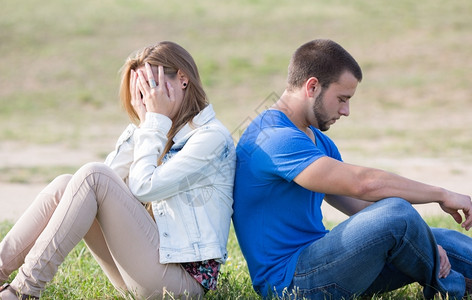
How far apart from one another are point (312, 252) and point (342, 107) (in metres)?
0.76

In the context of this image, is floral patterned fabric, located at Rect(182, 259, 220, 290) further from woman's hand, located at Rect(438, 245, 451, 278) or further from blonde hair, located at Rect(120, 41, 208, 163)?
woman's hand, located at Rect(438, 245, 451, 278)

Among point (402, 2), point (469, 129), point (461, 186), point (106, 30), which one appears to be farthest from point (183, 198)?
point (402, 2)

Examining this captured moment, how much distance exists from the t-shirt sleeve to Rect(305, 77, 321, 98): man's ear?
10.1 inches

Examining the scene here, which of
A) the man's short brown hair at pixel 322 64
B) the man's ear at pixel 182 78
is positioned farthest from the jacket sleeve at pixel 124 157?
the man's short brown hair at pixel 322 64

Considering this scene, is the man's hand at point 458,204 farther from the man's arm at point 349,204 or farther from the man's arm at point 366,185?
the man's arm at point 349,204

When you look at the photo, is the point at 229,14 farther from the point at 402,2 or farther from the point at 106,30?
the point at 402,2

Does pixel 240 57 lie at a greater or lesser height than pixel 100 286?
lesser

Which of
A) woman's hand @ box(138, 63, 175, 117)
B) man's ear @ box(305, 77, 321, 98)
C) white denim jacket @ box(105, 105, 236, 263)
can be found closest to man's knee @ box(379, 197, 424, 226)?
man's ear @ box(305, 77, 321, 98)

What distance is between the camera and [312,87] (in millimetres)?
3518

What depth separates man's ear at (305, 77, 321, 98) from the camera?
351 cm

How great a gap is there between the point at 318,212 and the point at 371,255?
49 cm

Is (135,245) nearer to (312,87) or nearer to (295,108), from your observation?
(295,108)

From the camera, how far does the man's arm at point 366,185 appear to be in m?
3.23

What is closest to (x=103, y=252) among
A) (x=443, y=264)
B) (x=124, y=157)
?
(x=124, y=157)
